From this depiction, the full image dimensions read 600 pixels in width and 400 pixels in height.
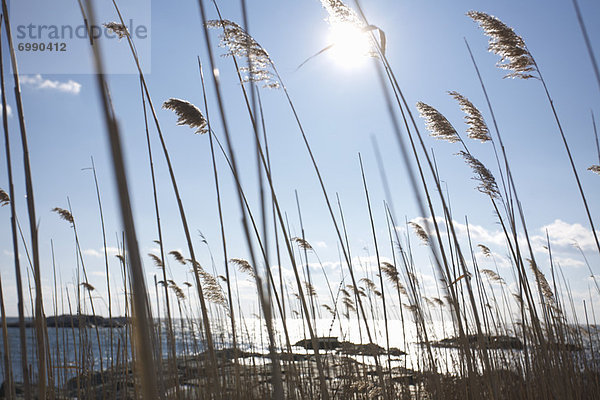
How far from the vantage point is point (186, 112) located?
174cm

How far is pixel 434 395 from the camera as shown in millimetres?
1939

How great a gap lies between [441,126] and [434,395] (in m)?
1.41

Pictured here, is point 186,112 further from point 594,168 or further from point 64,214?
point 594,168

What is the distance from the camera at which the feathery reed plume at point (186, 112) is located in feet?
5.69

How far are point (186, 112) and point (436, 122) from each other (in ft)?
4.41

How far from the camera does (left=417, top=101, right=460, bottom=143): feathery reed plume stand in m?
2.16

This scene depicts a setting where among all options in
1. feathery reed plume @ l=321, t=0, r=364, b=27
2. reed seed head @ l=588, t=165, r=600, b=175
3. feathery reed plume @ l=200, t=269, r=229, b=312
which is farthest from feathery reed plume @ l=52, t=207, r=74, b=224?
reed seed head @ l=588, t=165, r=600, b=175

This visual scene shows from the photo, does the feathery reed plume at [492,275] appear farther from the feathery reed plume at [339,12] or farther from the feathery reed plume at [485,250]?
the feathery reed plume at [339,12]

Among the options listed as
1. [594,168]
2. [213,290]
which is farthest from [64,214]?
[594,168]

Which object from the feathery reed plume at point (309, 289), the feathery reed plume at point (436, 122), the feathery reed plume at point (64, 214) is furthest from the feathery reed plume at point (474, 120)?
the feathery reed plume at point (64, 214)

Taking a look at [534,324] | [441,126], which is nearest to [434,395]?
[534,324]

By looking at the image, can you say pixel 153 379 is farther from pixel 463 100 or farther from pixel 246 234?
pixel 463 100

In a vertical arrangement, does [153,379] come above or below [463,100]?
below

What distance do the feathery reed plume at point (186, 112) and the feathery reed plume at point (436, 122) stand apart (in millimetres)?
1206
